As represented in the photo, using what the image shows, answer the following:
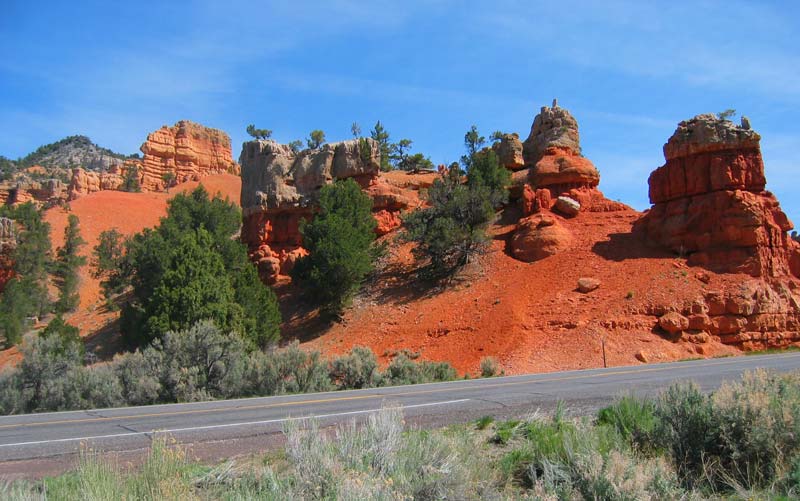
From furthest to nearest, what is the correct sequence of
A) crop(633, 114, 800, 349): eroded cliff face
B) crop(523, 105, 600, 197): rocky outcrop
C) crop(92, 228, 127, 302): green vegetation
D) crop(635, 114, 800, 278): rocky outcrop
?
crop(92, 228, 127, 302): green vegetation
crop(523, 105, 600, 197): rocky outcrop
crop(635, 114, 800, 278): rocky outcrop
crop(633, 114, 800, 349): eroded cliff face

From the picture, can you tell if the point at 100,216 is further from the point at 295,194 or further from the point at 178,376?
the point at 178,376

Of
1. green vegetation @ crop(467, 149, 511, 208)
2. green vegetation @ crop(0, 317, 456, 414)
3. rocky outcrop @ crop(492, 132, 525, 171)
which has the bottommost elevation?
green vegetation @ crop(0, 317, 456, 414)

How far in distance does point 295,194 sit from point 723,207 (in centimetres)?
2785

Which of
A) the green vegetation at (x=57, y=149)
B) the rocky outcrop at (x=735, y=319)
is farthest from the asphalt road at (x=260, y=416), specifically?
the green vegetation at (x=57, y=149)

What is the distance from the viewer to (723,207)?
31.5 metres

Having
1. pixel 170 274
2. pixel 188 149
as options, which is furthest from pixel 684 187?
pixel 188 149

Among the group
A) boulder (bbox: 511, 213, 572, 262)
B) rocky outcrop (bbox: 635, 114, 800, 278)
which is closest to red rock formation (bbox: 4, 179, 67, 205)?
boulder (bbox: 511, 213, 572, 262)

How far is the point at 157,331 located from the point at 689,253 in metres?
26.2

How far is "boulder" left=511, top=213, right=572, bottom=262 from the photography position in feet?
116

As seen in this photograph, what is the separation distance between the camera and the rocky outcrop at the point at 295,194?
44969 millimetres

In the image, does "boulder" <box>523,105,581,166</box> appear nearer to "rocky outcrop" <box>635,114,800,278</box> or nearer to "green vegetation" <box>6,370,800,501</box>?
"rocky outcrop" <box>635,114,800,278</box>

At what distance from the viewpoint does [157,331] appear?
28.1m

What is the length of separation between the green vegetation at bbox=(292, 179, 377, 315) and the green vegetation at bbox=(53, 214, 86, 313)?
83.5 ft

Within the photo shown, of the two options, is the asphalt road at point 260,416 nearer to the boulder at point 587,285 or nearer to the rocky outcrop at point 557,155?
the boulder at point 587,285
